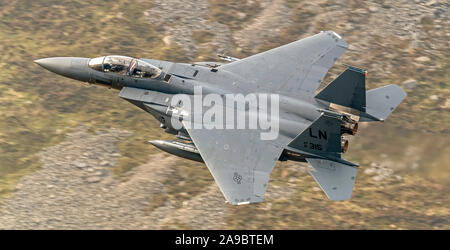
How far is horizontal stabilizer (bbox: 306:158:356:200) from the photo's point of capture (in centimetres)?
2417

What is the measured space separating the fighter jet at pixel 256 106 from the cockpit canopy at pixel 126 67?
44 mm

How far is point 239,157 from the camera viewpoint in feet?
82.4

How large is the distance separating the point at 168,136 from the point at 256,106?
8241 millimetres

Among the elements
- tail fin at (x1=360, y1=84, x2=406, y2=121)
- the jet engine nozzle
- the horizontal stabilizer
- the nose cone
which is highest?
the nose cone

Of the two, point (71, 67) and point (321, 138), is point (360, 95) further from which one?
point (71, 67)

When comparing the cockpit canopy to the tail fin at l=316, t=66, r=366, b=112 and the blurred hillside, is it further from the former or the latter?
the tail fin at l=316, t=66, r=366, b=112

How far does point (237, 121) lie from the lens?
86.2 ft

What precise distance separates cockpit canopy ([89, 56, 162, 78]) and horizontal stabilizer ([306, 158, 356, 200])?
26.2 feet

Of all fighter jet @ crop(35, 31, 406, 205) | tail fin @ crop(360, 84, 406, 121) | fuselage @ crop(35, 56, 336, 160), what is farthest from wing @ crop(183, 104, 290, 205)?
tail fin @ crop(360, 84, 406, 121)

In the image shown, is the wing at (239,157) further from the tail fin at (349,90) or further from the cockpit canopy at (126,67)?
the cockpit canopy at (126,67)

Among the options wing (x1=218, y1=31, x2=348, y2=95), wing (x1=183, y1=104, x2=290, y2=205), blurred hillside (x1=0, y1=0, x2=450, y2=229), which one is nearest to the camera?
wing (x1=183, y1=104, x2=290, y2=205)

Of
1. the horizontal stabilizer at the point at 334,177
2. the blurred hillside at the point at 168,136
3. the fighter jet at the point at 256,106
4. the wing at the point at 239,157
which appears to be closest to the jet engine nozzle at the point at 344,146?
the fighter jet at the point at 256,106

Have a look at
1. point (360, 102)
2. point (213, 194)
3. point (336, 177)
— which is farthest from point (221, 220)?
point (360, 102)

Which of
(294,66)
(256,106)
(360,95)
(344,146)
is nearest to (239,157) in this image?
(256,106)
